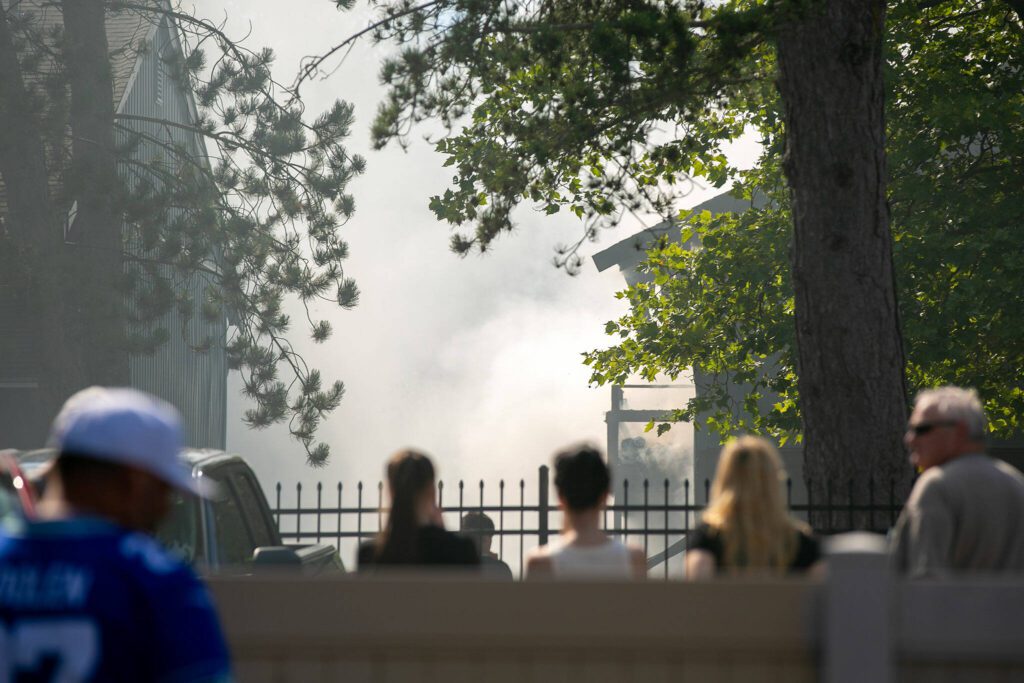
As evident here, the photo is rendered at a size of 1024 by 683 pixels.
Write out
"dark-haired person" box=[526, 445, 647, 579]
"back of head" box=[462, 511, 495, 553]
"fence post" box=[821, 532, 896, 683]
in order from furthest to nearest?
"back of head" box=[462, 511, 495, 553], "dark-haired person" box=[526, 445, 647, 579], "fence post" box=[821, 532, 896, 683]

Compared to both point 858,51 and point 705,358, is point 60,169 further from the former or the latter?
point 858,51

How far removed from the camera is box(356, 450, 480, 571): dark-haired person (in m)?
4.91

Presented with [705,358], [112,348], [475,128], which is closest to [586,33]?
[475,128]

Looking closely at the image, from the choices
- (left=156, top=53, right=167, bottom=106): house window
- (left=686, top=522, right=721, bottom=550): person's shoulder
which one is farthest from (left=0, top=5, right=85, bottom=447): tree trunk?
(left=686, top=522, right=721, bottom=550): person's shoulder

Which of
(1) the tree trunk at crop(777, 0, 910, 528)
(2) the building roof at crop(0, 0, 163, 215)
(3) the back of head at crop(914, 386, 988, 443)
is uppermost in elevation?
(2) the building roof at crop(0, 0, 163, 215)

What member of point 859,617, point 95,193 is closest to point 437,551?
point 859,617

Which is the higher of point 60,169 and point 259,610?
point 60,169

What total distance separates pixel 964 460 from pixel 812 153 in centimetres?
596

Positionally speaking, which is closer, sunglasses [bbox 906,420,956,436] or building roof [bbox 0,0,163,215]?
sunglasses [bbox 906,420,956,436]

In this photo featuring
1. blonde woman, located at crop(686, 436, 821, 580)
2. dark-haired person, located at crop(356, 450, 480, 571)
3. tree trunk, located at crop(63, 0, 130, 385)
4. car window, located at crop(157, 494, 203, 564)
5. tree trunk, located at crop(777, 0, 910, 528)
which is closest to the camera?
blonde woman, located at crop(686, 436, 821, 580)

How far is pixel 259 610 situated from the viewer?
3395 mm

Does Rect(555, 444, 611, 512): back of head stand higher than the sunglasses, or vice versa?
the sunglasses

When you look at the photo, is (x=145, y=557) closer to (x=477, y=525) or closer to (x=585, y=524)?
(x=585, y=524)

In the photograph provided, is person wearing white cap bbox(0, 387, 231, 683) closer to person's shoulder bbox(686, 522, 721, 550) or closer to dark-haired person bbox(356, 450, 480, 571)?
person's shoulder bbox(686, 522, 721, 550)
